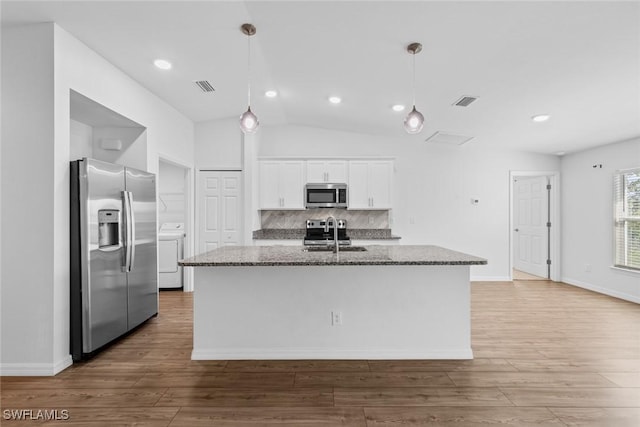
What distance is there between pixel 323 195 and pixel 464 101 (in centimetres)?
240

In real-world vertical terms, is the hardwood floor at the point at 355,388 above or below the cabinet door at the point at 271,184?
below

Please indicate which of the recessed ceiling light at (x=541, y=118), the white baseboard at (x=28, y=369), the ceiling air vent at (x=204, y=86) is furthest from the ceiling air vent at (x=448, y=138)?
the white baseboard at (x=28, y=369)

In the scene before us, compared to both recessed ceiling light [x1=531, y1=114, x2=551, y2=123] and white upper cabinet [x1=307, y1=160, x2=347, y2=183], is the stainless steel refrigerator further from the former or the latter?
recessed ceiling light [x1=531, y1=114, x2=551, y2=123]

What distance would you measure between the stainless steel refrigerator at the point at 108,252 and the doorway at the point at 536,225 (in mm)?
5692

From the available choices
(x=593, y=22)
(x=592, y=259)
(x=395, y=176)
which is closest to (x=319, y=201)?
(x=395, y=176)

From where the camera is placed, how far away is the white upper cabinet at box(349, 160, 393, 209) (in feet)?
17.7

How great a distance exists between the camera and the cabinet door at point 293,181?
17.7ft

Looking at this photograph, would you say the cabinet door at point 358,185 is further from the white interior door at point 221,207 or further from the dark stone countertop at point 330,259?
the dark stone countertop at point 330,259

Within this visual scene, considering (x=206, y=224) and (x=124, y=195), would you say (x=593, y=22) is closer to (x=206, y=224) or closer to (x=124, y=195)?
(x=124, y=195)

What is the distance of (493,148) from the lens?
5848 millimetres

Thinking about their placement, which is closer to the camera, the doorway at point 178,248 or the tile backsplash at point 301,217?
the doorway at point 178,248

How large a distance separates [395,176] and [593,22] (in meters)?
3.67

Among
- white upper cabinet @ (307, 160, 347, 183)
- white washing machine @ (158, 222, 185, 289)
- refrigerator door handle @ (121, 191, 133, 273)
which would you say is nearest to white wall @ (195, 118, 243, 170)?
white upper cabinet @ (307, 160, 347, 183)

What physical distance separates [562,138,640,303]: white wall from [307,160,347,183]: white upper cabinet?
3862mm
